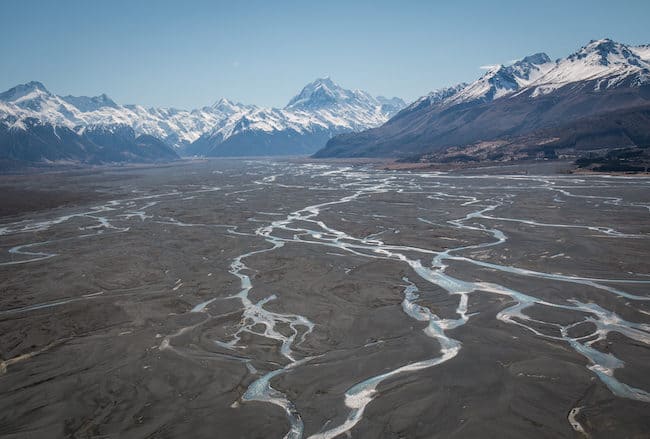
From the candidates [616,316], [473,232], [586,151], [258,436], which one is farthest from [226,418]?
[586,151]

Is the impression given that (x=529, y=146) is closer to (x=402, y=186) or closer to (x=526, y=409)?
(x=402, y=186)

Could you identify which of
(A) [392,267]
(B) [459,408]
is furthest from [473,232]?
(B) [459,408]

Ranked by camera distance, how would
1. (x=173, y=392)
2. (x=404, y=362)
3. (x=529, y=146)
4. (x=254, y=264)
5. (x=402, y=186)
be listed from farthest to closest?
(x=529, y=146) → (x=402, y=186) → (x=254, y=264) → (x=404, y=362) → (x=173, y=392)

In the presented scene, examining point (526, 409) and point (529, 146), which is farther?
point (529, 146)

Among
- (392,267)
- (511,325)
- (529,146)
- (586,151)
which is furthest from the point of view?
(529,146)

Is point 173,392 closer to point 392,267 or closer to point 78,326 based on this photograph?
point 78,326

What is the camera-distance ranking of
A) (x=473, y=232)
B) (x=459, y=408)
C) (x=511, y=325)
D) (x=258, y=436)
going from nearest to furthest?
(x=258, y=436) → (x=459, y=408) → (x=511, y=325) → (x=473, y=232)
